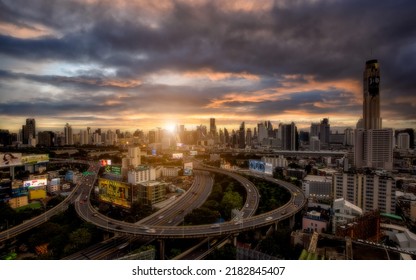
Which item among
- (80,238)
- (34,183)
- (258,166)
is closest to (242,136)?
(80,238)

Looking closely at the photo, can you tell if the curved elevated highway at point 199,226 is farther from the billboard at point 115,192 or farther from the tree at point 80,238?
the billboard at point 115,192

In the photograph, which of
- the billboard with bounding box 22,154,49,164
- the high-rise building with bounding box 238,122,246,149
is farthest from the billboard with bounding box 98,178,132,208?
the high-rise building with bounding box 238,122,246,149

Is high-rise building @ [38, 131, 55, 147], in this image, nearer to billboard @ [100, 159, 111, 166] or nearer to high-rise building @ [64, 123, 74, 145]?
high-rise building @ [64, 123, 74, 145]

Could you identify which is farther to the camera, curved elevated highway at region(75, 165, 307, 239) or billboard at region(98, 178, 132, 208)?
billboard at region(98, 178, 132, 208)

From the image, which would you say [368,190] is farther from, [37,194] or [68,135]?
[37,194]

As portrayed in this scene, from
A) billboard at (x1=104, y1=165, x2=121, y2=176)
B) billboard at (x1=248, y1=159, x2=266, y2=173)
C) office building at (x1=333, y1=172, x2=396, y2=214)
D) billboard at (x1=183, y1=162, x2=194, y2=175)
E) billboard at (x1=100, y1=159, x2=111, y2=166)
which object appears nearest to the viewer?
office building at (x1=333, y1=172, x2=396, y2=214)
